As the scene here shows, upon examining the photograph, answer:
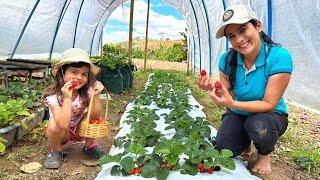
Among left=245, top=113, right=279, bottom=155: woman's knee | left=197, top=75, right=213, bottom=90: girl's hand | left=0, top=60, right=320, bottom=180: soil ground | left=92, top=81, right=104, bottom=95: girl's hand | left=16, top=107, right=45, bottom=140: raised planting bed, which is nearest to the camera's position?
left=197, top=75, right=213, bottom=90: girl's hand

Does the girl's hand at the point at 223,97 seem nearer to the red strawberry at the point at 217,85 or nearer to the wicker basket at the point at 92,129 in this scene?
the red strawberry at the point at 217,85

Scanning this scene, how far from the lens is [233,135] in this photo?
2857 millimetres

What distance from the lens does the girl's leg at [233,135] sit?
286 centimetres

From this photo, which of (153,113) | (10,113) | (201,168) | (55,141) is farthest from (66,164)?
(201,168)

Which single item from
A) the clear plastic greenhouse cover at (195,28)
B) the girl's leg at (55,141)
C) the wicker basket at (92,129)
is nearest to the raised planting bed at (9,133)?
the girl's leg at (55,141)

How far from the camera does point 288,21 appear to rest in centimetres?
436

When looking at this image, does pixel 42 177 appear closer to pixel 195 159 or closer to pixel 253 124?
pixel 195 159

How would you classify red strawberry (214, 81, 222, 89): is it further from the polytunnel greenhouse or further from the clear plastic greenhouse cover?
the clear plastic greenhouse cover

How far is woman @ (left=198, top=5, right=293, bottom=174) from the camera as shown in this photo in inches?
100

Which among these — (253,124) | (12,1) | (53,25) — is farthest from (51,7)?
(253,124)

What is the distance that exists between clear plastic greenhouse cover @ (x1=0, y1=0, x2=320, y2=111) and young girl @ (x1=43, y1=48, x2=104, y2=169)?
1987 millimetres

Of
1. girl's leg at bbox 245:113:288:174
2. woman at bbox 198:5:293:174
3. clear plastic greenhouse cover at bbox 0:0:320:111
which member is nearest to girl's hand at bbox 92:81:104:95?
woman at bbox 198:5:293:174

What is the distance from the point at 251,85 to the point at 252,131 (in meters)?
0.32

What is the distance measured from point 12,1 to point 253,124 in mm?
6239
